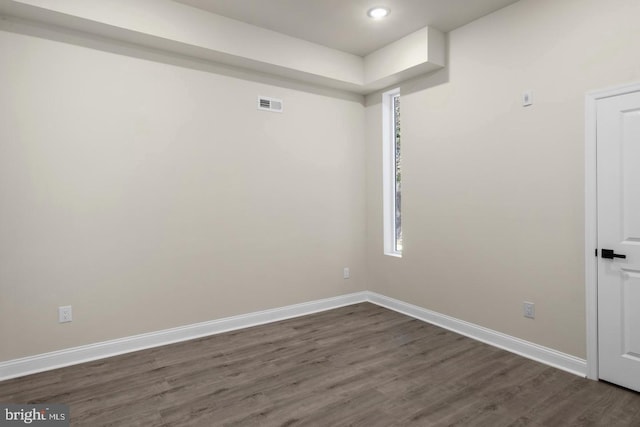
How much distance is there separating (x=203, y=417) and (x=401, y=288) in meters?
2.68

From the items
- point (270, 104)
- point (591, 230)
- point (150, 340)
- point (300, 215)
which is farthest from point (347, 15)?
point (150, 340)

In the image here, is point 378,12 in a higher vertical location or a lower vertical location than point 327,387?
higher

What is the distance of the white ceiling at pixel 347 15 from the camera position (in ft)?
10.5

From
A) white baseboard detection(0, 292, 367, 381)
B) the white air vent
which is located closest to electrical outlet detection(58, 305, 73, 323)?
white baseboard detection(0, 292, 367, 381)

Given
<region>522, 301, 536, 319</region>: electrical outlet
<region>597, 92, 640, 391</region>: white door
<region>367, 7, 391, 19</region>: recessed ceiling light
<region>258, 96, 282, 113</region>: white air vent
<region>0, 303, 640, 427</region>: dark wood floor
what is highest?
<region>367, 7, 391, 19</region>: recessed ceiling light

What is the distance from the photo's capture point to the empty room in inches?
100

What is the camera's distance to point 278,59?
3.76 metres

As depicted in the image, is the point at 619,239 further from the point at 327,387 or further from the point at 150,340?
the point at 150,340

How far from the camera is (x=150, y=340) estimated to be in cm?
338

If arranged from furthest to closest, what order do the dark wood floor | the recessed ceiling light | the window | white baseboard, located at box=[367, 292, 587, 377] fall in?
the window → the recessed ceiling light → white baseboard, located at box=[367, 292, 587, 377] → the dark wood floor

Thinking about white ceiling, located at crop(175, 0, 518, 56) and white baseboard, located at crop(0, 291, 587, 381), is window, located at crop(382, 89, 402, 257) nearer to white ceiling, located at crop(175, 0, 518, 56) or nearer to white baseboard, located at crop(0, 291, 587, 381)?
white baseboard, located at crop(0, 291, 587, 381)

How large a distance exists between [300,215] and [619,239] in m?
2.88

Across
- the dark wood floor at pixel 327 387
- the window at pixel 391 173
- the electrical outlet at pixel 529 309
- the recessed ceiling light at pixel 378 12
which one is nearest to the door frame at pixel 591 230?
the dark wood floor at pixel 327 387

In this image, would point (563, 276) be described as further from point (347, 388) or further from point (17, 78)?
point (17, 78)
